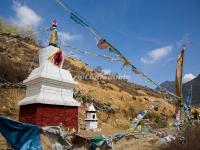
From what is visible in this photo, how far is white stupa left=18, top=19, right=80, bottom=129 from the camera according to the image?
1178 centimetres

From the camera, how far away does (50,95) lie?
40.2 feet

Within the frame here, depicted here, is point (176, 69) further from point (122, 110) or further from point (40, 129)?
point (122, 110)

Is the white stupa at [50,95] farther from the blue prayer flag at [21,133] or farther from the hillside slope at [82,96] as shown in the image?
the hillside slope at [82,96]

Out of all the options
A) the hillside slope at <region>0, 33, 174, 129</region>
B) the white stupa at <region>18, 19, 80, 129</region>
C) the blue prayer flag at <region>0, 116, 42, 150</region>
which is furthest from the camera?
the hillside slope at <region>0, 33, 174, 129</region>

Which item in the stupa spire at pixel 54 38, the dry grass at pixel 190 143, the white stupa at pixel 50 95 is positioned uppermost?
the stupa spire at pixel 54 38

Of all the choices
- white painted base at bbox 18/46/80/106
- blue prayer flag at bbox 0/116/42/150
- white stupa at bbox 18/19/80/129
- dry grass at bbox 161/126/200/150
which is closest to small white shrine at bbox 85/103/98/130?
white stupa at bbox 18/19/80/129

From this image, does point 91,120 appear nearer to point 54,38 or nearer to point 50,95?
point 50,95

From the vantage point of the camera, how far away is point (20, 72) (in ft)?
86.9

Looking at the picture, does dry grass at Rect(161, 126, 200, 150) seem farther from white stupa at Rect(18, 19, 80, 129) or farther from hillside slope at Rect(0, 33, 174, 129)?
hillside slope at Rect(0, 33, 174, 129)

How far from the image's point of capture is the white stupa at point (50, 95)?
38.7 ft

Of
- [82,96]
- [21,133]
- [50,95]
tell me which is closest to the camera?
[21,133]

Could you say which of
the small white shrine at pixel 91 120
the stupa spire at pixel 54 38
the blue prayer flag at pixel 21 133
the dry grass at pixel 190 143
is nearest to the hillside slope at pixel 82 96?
the small white shrine at pixel 91 120

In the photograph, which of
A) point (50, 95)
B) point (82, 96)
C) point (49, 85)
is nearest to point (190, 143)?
point (50, 95)

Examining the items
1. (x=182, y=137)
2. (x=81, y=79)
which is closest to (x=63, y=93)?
(x=182, y=137)
